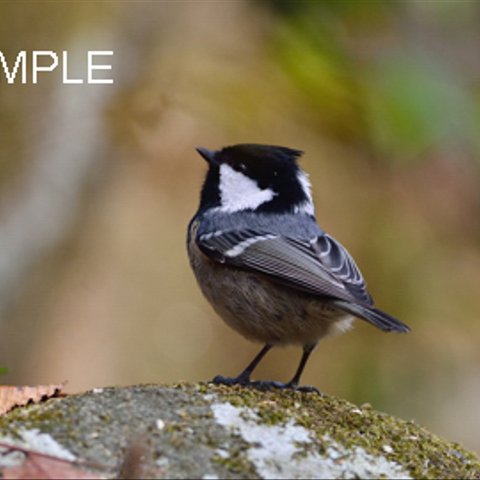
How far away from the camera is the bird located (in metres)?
3.75

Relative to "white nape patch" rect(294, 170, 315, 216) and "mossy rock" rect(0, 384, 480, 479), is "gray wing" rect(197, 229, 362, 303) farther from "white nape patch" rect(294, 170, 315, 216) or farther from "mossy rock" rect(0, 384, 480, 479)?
"mossy rock" rect(0, 384, 480, 479)

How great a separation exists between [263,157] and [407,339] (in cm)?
228

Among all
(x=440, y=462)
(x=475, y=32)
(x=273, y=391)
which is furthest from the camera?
(x=475, y=32)

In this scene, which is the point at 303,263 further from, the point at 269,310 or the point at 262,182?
the point at 262,182

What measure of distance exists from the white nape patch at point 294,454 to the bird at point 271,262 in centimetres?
72

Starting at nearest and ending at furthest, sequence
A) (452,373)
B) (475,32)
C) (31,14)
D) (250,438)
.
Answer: (250,438) → (475,32) → (452,373) → (31,14)

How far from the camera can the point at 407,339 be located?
6.25 m

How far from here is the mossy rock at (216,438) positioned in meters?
2.44

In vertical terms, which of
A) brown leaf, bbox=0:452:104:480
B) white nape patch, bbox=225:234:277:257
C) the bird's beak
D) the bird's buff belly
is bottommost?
brown leaf, bbox=0:452:104:480

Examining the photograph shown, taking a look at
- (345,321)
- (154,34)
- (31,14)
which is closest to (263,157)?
(345,321)

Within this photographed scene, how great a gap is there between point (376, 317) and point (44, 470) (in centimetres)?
153

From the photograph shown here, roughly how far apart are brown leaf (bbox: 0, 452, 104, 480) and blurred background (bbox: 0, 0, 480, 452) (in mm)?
2494

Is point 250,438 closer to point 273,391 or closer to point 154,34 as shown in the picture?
point 273,391

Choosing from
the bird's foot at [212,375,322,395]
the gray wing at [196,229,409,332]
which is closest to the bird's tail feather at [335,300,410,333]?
the gray wing at [196,229,409,332]
